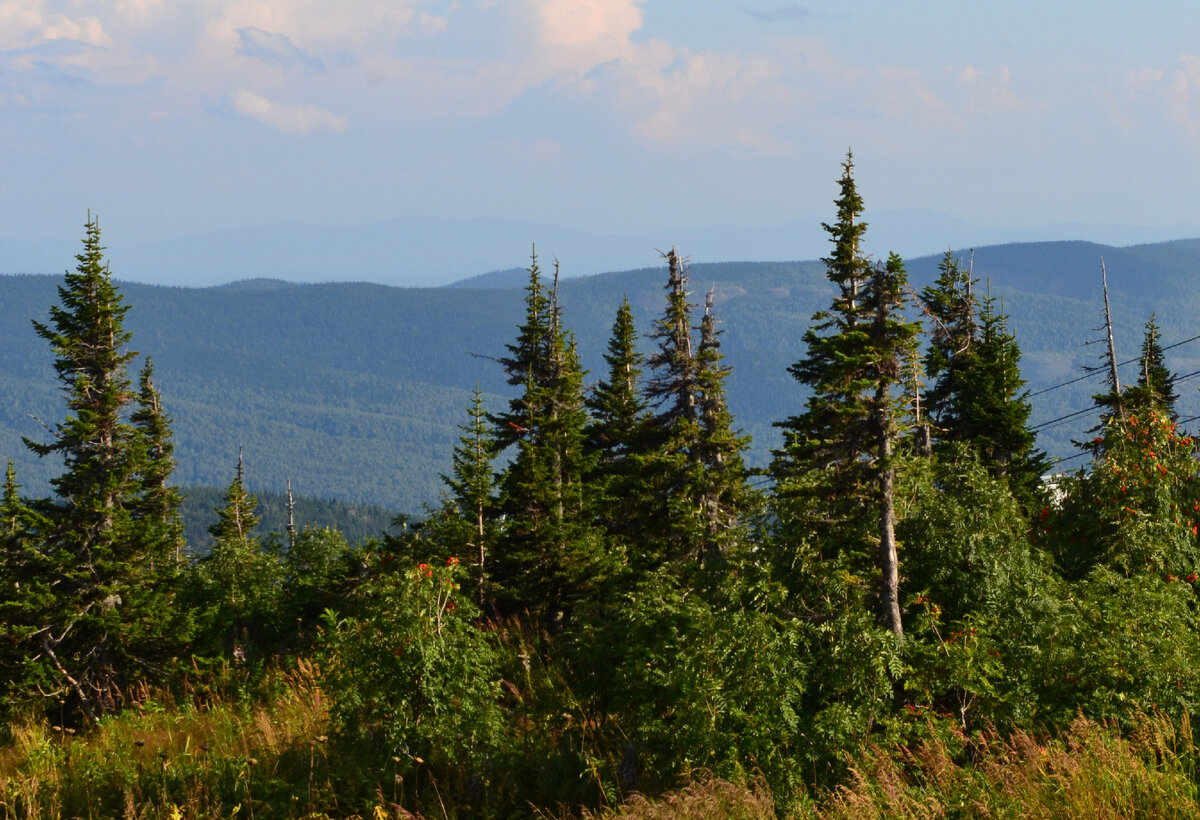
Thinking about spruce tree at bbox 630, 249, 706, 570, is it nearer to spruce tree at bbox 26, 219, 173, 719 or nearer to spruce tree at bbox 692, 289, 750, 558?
spruce tree at bbox 692, 289, 750, 558

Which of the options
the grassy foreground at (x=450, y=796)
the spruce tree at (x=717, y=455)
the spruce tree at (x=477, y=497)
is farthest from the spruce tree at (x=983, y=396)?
the grassy foreground at (x=450, y=796)

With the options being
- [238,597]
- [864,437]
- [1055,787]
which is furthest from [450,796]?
[238,597]

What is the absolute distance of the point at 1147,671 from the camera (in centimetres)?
981

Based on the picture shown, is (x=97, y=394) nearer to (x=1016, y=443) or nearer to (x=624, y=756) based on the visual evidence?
(x=624, y=756)

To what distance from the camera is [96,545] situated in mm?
22812

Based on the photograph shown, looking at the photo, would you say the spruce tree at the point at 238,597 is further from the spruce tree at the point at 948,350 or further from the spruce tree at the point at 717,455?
the spruce tree at the point at 948,350

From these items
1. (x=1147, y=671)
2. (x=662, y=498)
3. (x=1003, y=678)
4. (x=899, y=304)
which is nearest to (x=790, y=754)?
(x=1003, y=678)

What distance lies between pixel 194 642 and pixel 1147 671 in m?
21.3

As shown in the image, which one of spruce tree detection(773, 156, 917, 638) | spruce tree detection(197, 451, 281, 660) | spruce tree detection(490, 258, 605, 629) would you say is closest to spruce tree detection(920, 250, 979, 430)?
spruce tree detection(490, 258, 605, 629)

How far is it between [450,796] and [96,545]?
1556cm

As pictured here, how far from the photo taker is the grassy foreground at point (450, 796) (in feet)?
22.7

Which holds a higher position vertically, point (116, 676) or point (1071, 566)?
point (1071, 566)

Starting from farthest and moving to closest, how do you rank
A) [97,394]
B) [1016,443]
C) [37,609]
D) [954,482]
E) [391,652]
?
[1016,443] < [97,394] < [37,609] < [954,482] < [391,652]

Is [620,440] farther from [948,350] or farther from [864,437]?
[864,437]
